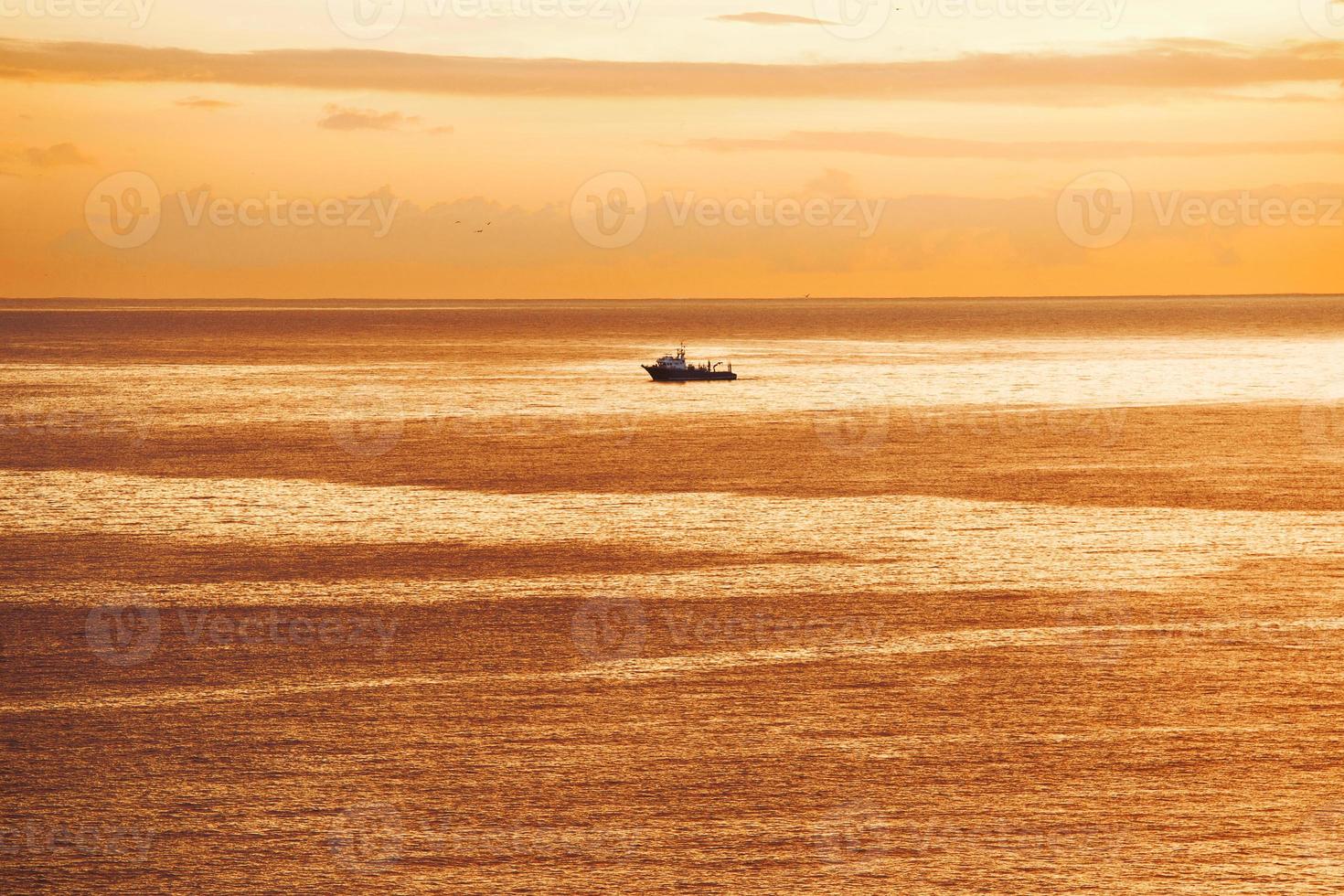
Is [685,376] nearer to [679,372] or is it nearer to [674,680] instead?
[679,372]

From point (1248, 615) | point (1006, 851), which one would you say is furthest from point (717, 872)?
point (1248, 615)

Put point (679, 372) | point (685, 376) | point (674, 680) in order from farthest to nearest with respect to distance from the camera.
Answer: point (685, 376), point (679, 372), point (674, 680)

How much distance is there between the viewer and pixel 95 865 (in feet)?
132

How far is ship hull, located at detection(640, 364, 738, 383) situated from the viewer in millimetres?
191100

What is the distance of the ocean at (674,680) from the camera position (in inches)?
1630

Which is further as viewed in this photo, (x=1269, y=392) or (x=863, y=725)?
(x=1269, y=392)

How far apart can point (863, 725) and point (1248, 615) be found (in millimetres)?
22196

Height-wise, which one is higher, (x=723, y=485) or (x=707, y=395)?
(x=707, y=395)

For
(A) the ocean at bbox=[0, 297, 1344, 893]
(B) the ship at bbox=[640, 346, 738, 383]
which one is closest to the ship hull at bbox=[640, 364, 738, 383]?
(B) the ship at bbox=[640, 346, 738, 383]

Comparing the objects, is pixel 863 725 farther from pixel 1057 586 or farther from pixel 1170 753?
pixel 1057 586

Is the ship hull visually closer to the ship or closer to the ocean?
the ship

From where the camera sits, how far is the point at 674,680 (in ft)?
178

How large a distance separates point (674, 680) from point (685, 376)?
137940mm

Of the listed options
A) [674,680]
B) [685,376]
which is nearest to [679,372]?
[685,376]
